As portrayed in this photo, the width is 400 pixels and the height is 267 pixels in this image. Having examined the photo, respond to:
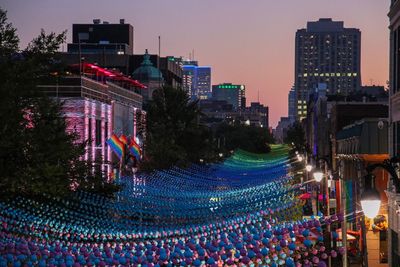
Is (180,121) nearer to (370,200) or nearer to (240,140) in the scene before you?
(370,200)

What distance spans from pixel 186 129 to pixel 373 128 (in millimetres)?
54329

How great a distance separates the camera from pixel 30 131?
29.6 metres

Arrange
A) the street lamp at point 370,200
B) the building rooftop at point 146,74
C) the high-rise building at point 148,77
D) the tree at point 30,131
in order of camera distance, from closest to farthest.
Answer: the street lamp at point 370,200
the tree at point 30,131
the high-rise building at point 148,77
the building rooftop at point 146,74

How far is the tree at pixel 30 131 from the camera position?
92.3 feet

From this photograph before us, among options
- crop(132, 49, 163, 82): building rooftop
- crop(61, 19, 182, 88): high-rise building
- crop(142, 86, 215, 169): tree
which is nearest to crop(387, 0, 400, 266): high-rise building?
crop(142, 86, 215, 169): tree

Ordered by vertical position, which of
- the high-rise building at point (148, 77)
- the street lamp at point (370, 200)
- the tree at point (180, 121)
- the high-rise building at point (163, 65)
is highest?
the high-rise building at point (163, 65)

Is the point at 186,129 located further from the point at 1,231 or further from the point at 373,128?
the point at 1,231

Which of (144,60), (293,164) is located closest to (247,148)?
(144,60)

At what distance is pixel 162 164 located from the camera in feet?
224

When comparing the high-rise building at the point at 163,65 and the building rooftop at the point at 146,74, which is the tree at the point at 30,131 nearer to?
the building rooftop at the point at 146,74

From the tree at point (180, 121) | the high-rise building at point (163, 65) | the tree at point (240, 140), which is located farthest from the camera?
the tree at point (240, 140)

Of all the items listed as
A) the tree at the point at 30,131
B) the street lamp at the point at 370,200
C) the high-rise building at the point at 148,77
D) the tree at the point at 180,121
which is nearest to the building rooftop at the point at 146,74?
the high-rise building at the point at 148,77

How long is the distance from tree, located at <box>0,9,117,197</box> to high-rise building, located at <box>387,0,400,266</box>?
10.4m

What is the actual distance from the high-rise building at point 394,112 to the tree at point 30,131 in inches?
409
